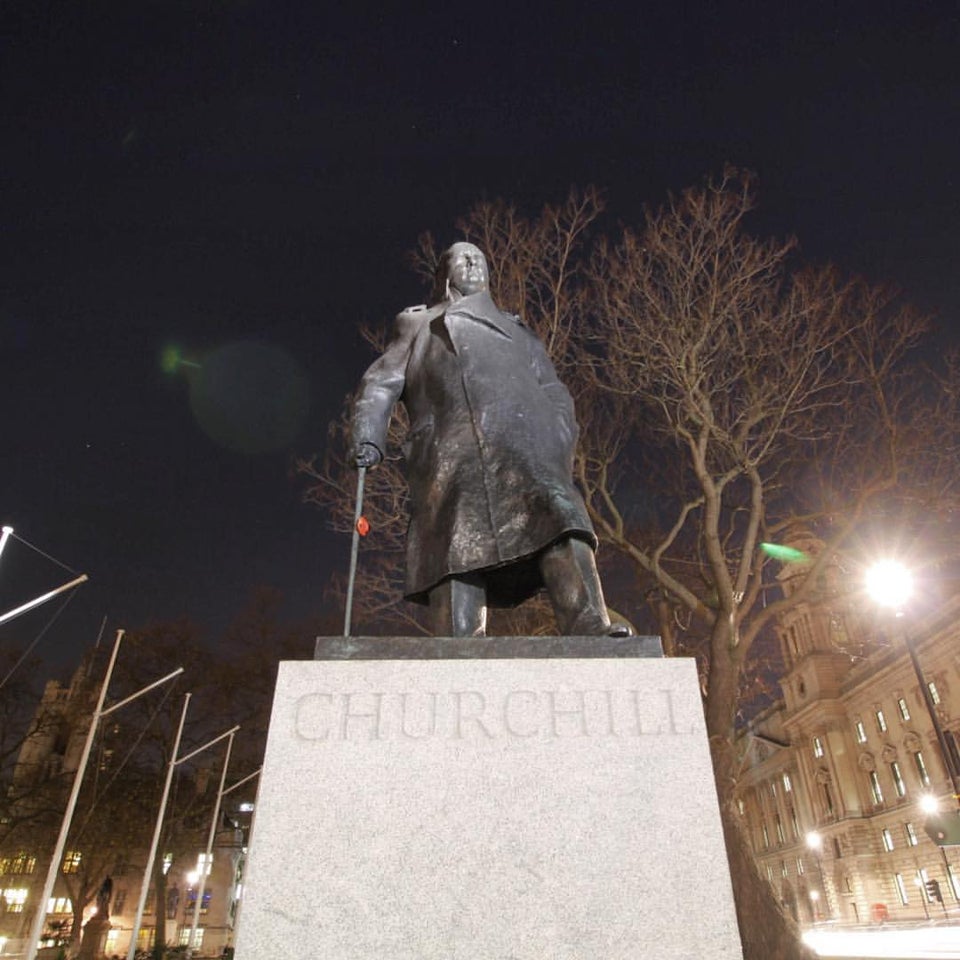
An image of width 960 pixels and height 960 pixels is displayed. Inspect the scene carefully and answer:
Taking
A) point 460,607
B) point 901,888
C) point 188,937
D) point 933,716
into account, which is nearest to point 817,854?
point 901,888

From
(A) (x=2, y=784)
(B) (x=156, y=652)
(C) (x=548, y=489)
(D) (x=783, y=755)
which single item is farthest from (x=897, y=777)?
(C) (x=548, y=489)

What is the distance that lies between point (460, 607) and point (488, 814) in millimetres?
1183

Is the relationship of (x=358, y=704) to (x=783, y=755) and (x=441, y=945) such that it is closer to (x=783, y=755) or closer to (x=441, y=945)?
(x=441, y=945)

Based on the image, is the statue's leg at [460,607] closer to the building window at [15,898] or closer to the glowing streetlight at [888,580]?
the glowing streetlight at [888,580]

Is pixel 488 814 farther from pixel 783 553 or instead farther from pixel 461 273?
pixel 783 553

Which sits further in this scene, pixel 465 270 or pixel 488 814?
pixel 465 270

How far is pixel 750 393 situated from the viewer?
15.2 meters

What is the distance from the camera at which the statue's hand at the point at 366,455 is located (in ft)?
13.4

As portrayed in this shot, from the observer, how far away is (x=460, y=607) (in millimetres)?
3643

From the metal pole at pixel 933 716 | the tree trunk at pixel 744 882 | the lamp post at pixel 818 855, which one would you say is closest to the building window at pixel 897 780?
the lamp post at pixel 818 855

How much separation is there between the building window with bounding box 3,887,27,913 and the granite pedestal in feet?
193

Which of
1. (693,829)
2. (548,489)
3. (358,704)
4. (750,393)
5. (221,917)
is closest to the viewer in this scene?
(693,829)

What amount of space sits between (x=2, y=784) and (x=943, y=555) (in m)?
30.8

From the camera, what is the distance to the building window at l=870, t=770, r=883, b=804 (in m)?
59.6
